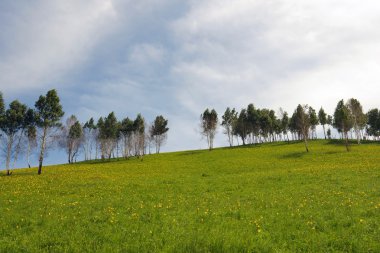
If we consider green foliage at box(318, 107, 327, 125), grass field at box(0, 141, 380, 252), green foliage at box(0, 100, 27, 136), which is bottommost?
grass field at box(0, 141, 380, 252)

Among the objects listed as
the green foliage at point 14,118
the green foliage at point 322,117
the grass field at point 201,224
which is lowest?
the grass field at point 201,224

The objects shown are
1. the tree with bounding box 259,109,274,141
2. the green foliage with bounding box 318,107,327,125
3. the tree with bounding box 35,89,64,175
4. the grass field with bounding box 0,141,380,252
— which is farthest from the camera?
the green foliage with bounding box 318,107,327,125

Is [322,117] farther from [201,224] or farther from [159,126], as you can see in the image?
[201,224]

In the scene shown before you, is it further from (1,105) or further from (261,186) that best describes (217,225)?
(1,105)

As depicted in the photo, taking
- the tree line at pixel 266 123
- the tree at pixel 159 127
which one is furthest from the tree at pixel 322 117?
the tree at pixel 159 127

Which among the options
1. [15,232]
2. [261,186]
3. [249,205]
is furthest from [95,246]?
[261,186]

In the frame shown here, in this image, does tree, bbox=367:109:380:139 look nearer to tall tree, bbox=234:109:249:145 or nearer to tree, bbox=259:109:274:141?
tree, bbox=259:109:274:141

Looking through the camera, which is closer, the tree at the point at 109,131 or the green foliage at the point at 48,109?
the green foliage at the point at 48,109

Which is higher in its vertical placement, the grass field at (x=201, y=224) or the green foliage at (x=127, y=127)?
the green foliage at (x=127, y=127)

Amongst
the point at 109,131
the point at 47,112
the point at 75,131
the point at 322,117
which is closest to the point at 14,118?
the point at 47,112

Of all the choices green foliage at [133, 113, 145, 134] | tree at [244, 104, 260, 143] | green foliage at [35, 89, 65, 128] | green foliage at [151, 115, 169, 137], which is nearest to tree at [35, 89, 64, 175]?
green foliage at [35, 89, 65, 128]

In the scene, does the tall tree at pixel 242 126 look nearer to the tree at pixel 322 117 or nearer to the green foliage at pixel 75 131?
the tree at pixel 322 117

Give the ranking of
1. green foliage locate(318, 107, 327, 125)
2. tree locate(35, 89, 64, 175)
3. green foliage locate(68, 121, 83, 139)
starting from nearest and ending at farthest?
tree locate(35, 89, 64, 175) → green foliage locate(68, 121, 83, 139) → green foliage locate(318, 107, 327, 125)

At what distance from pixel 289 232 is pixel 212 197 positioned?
10125 mm
